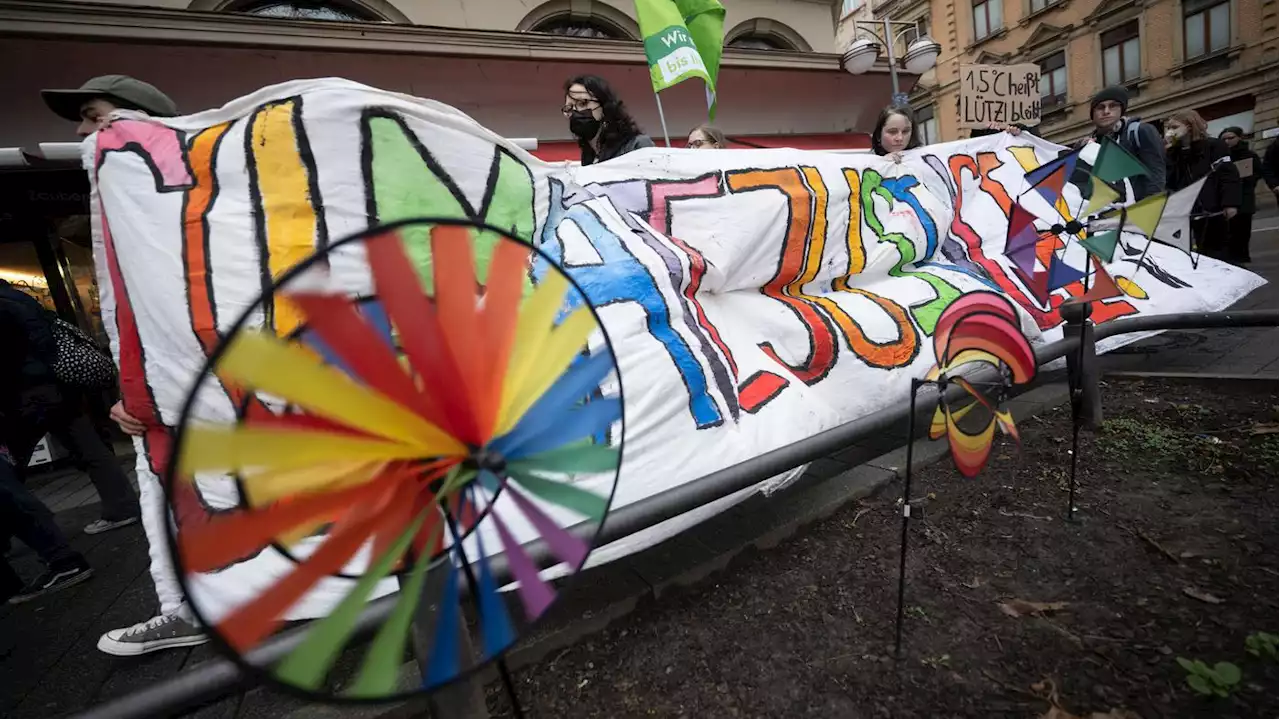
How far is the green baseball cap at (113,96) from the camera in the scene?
5.95 feet

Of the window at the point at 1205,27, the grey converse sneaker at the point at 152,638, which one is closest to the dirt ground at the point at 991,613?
the grey converse sneaker at the point at 152,638

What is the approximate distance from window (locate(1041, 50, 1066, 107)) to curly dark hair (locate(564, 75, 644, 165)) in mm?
22520

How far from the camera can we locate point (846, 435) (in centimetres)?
142

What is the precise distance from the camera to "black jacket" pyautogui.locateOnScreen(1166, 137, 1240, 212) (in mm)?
5305

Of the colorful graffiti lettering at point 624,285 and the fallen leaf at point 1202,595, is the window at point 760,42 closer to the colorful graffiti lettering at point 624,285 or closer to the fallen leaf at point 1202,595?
the colorful graffiti lettering at point 624,285

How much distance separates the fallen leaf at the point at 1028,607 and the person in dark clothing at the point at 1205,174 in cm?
571

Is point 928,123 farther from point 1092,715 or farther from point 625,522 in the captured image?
point 625,522

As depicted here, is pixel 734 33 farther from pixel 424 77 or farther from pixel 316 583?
pixel 316 583

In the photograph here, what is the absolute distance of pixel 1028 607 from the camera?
1493mm

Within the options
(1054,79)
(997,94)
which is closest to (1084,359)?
(997,94)

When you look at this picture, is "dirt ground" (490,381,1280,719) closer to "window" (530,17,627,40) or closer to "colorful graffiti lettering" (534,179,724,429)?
"colorful graffiti lettering" (534,179,724,429)

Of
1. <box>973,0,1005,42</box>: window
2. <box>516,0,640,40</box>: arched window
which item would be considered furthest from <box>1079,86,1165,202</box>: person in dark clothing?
<box>973,0,1005,42</box>: window

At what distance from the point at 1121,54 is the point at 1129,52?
0.22 meters

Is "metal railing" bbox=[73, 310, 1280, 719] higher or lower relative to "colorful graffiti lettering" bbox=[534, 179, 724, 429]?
lower
